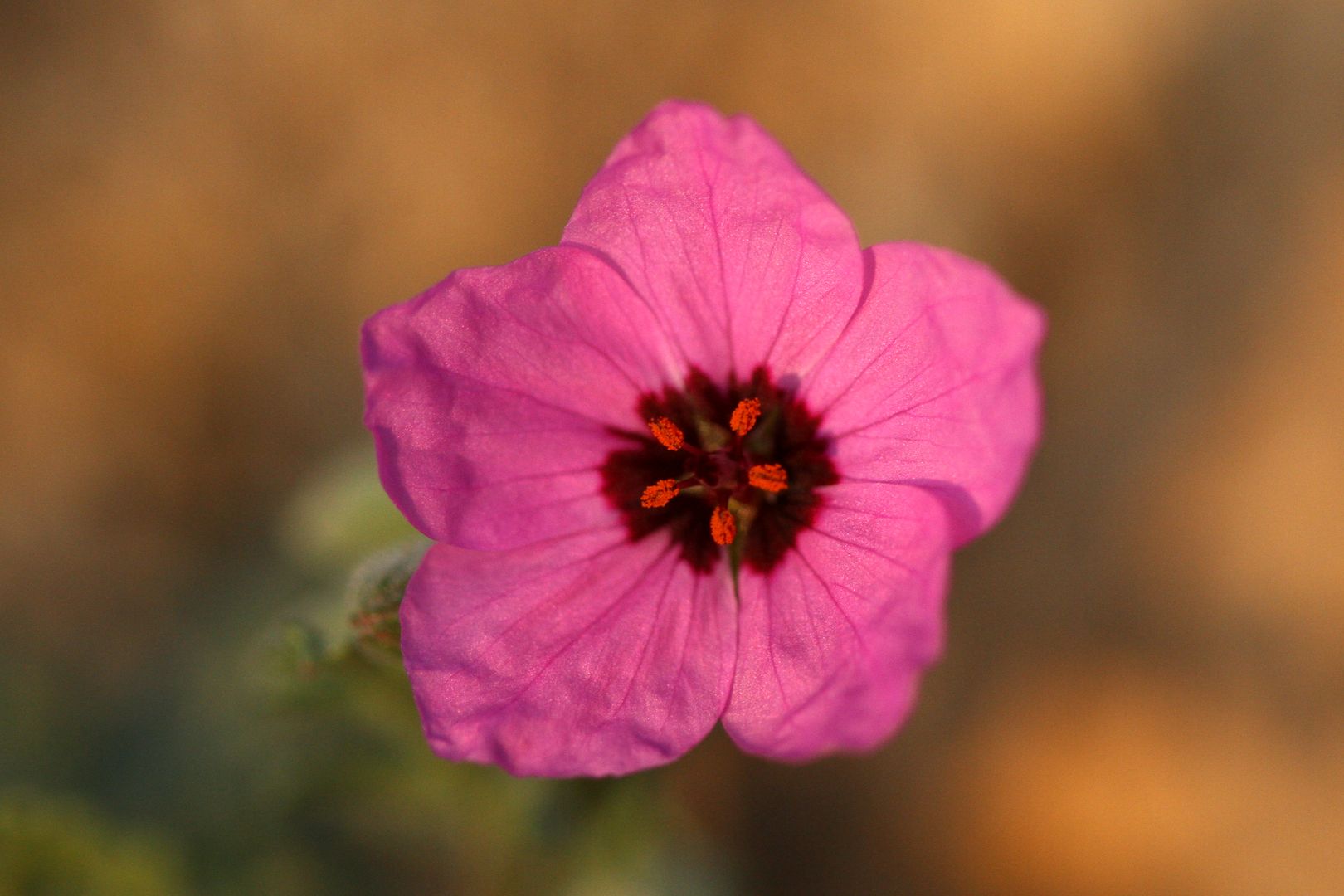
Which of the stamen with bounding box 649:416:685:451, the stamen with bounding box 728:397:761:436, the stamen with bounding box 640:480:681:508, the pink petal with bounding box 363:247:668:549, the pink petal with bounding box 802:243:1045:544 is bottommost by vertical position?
the pink petal with bounding box 802:243:1045:544

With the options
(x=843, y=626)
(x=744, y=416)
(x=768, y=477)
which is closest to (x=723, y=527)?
(x=768, y=477)

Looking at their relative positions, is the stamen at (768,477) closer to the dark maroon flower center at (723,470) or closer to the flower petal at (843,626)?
the dark maroon flower center at (723,470)

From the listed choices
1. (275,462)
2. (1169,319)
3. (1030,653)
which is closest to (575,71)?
(275,462)

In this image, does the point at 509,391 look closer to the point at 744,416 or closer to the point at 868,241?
the point at 744,416

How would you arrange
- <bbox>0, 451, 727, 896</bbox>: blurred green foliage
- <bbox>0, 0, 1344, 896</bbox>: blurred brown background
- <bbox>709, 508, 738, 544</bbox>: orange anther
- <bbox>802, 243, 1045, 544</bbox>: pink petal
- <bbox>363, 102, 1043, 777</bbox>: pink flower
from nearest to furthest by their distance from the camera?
<bbox>802, 243, 1045, 544</bbox>: pink petal → <bbox>363, 102, 1043, 777</bbox>: pink flower → <bbox>709, 508, 738, 544</bbox>: orange anther → <bbox>0, 451, 727, 896</bbox>: blurred green foliage → <bbox>0, 0, 1344, 896</bbox>: blurred brown background

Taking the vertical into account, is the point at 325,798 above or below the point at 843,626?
above

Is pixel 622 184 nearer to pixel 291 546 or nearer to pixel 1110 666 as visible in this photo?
pixel 291 546

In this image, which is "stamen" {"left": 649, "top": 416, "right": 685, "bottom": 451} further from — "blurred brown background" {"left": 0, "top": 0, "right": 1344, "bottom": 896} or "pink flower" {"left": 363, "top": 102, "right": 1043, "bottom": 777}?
"blurred brown background" {"left": 0, "top": 0, "right": 1344, "bottom": 896}

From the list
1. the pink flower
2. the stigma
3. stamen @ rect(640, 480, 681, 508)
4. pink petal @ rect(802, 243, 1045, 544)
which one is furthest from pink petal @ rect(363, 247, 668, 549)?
pink petal @ rect(802, 243, 1045, 544)
